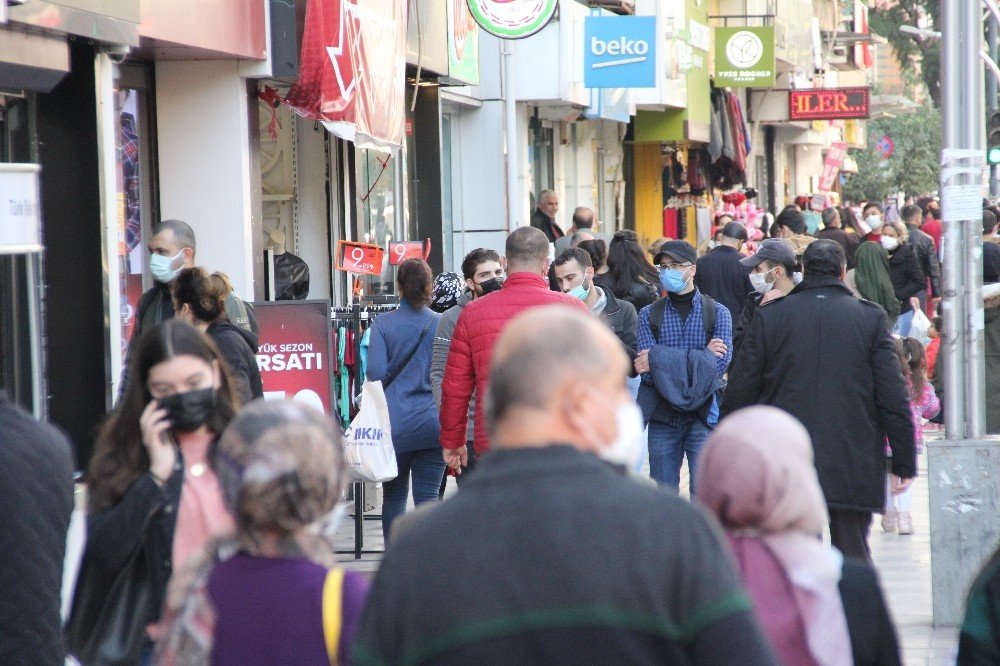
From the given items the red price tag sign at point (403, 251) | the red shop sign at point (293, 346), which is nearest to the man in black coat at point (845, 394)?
the red shop sign at point (293, 346)

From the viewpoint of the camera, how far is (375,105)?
1214 centimetres

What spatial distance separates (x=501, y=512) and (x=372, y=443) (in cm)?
628

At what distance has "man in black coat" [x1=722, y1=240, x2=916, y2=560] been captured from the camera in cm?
725

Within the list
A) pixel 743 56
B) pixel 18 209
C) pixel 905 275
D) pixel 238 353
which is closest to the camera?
pixel 18 209

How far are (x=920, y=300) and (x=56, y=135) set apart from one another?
13.2 m

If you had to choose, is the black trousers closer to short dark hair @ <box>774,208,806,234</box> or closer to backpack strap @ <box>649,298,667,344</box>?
backpack strap @ <box>649,298,667,344</box>

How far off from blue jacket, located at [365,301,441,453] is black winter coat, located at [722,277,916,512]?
7.74 feet

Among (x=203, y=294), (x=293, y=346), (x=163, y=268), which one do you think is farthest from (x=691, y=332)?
(x=203, y=294)

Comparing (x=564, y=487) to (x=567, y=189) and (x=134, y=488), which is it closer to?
(x=134, y=488)

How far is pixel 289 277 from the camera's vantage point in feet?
42.0

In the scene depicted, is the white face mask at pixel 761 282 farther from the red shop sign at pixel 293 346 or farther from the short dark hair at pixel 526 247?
the red shop sign at pixel 293 346

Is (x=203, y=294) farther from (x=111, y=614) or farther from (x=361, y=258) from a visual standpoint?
(x=361, y=258)

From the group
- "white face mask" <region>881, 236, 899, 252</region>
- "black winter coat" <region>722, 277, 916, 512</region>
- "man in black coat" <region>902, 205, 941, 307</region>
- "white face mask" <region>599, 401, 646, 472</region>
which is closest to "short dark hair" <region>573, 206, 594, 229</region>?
"white face mask" <region>881, 236, 899, 252</region>

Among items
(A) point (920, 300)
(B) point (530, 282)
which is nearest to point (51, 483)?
(B) point (530, 282)
